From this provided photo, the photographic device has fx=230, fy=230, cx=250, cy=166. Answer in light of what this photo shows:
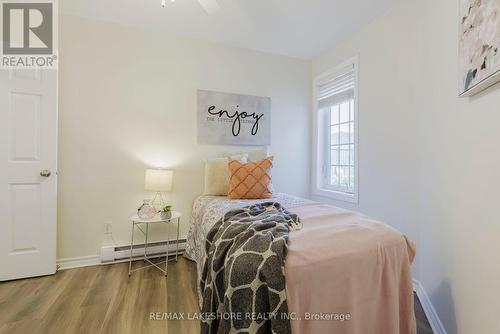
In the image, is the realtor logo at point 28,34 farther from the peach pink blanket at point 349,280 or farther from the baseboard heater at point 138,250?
the peach pink blanket at point 349,280

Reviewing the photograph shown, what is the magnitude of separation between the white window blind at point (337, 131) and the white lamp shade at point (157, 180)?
2.03 metres

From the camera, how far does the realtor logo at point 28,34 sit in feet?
6.59

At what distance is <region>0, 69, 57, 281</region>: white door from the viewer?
1990 mm

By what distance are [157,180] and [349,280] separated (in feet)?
6.32

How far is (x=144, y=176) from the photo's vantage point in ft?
8.39

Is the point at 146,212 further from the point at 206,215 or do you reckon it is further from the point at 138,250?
the point at 206,215

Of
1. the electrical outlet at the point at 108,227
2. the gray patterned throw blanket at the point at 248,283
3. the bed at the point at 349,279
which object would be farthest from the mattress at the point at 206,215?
the electrical outlet at the point at 108,227

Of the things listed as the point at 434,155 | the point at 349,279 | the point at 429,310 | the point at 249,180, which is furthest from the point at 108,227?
the point at 434,155

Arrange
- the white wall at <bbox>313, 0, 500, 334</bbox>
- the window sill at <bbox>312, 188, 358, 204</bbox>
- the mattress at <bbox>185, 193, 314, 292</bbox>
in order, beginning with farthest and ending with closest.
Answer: the window sill at <bbox>312, 188, 358, 204</bbox>, the mattress at <bbox>185, 193, 314, 292</bbox>, the white wall at <bbox>313, 0, 500, 334</bbox>

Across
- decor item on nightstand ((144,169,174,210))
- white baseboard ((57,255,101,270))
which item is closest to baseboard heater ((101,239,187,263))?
white baseboard ((57,255,101,270))

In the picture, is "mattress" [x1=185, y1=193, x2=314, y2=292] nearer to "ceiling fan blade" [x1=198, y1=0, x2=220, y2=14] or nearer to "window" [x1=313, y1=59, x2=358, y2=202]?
"window" [x1=313, y1=59, x2=358, y2=202]

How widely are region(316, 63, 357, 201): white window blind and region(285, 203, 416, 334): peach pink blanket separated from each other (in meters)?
1.52

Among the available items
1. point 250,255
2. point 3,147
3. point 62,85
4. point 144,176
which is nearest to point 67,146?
point 3,147

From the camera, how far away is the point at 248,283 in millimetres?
982
